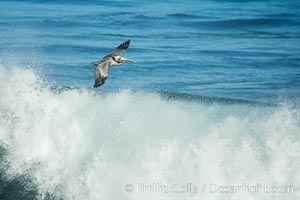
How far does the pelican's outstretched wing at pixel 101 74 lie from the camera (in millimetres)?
11547

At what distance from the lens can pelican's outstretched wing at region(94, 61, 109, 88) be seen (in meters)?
11.5

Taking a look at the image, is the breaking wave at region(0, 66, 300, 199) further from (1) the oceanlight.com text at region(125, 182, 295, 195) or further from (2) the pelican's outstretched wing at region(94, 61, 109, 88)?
(2) the pelican's outstretched wing at region(94, 61, 109, 88)

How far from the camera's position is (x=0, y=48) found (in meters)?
27.9

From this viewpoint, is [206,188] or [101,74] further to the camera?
[206,188]

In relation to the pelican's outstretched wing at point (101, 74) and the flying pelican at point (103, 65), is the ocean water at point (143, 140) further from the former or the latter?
the pelican's outstretched wing at point (101, 74)

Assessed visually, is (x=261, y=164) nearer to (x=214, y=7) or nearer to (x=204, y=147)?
(x=204, y=147)

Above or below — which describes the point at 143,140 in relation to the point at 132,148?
above

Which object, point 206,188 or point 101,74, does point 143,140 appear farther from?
point 101,74

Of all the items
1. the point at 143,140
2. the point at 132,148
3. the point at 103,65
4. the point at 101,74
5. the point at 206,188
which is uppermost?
the point at 103,65

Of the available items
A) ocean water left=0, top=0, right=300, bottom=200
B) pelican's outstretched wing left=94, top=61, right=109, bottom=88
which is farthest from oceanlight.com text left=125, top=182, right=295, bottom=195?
pelican's outstretched wing left=94, top=61, right=109, bottom=88

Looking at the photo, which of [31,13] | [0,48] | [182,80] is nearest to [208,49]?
[182,80]

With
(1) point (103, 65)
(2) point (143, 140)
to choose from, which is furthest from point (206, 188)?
(1) point (103, 65)

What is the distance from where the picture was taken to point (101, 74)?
11781mm

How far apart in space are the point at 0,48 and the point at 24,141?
1476cm
